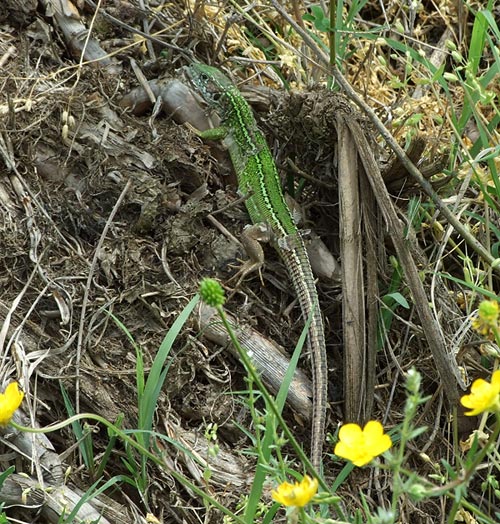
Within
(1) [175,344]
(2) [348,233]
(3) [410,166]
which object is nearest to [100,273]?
(1) [175,344]

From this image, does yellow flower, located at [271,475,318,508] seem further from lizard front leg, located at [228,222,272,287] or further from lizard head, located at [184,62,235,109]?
lizard head, located at [184,62,235,109]

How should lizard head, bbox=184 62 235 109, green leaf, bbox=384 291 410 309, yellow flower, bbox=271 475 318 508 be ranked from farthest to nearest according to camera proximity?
lizard head, bbox=184 62 235 109
green leaf, bbox=384 291 410 309
yellow flower, bbox=271 475 318 508

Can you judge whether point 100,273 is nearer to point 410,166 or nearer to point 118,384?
point 118,384

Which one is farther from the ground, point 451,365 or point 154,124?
point 154,124

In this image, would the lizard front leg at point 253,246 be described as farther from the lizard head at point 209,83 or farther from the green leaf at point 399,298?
the lizard head at point 209,83

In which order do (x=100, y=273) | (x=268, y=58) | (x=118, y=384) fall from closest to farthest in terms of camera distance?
(x=118, y=384), (x=100, y=273), (x=268, y=58)

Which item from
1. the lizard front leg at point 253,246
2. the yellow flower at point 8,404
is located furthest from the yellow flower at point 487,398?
the lizard front leg at point 253,246

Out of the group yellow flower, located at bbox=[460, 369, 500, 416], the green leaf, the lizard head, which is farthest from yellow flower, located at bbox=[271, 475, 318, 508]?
the lizard head
